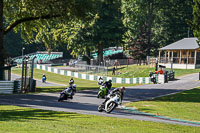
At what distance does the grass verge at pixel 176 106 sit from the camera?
20.8 metres

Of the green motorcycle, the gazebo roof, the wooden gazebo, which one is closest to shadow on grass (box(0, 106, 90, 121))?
the green motorcycle

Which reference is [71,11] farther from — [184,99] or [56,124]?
[56,124]

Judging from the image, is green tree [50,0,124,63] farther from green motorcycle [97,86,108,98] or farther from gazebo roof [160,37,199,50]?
green motorcycle [97,86,108,98]

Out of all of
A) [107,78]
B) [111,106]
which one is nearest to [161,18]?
[107,78]

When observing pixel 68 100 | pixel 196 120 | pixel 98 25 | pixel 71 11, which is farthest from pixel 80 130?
pixel 98 25

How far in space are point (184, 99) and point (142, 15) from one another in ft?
166

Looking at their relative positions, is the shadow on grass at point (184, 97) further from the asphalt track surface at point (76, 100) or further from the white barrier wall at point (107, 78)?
the white barrier wall at point (107, 78)

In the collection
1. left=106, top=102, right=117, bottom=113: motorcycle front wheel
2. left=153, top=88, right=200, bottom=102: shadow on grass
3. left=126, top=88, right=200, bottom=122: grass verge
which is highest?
left=106, top=102, right=117, bottom=113: motorcycle front wheel

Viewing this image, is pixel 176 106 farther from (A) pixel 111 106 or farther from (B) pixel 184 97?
(A) pixel 111 106

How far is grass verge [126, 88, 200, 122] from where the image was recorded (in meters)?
20.8

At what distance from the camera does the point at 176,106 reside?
24109 millimetres

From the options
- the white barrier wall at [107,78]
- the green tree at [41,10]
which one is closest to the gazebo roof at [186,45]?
the white barrier wall at [107,78]

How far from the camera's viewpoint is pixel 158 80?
41.7 meters

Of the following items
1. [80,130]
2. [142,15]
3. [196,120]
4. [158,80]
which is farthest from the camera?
[142,15]
